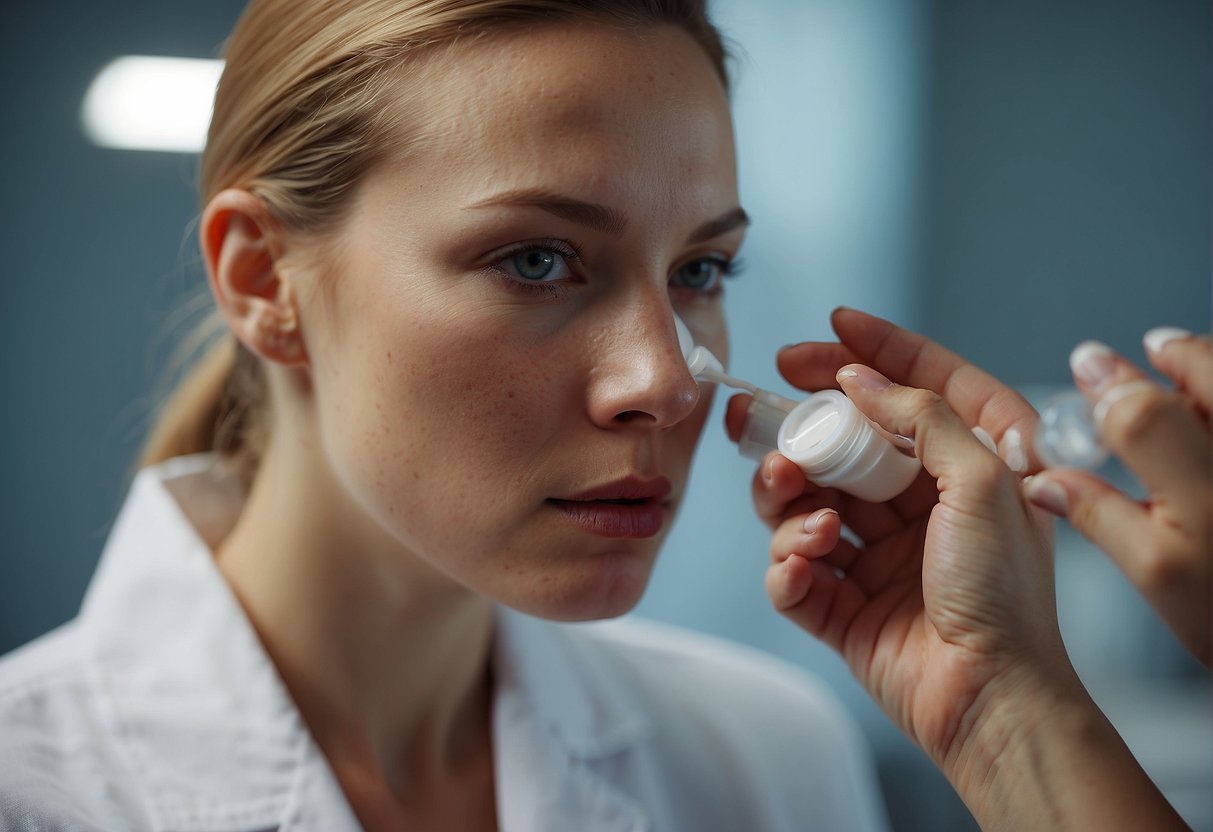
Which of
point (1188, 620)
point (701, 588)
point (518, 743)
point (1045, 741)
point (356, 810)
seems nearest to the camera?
point (1188, 620)

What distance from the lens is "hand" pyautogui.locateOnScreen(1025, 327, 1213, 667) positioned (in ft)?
2.10

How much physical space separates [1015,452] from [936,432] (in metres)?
0.11

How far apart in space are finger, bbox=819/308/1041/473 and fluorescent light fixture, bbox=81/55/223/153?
103 centimetres

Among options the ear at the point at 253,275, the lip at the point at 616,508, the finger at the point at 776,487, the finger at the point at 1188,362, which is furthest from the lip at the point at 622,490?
the finger at the point at 1188,362

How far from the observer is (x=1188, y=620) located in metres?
0.66

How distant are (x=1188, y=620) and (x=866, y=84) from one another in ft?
5.38

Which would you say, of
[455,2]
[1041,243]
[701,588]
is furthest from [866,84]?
[455,2]

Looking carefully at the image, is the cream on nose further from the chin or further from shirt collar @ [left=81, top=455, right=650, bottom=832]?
shirt collar @ [left=81, top=455, right=650, bottom=832]

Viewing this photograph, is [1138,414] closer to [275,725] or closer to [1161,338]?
[1161,338]

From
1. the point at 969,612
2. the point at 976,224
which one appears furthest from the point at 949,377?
the point at 976,224

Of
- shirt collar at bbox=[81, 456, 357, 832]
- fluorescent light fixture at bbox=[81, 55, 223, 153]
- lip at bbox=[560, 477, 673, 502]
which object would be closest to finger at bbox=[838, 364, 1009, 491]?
lip at bbox=[560, 477, 673, 502]

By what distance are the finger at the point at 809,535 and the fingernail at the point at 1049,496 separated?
8.5 inches

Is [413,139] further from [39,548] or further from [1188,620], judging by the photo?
[39,548]

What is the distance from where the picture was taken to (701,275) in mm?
1078
